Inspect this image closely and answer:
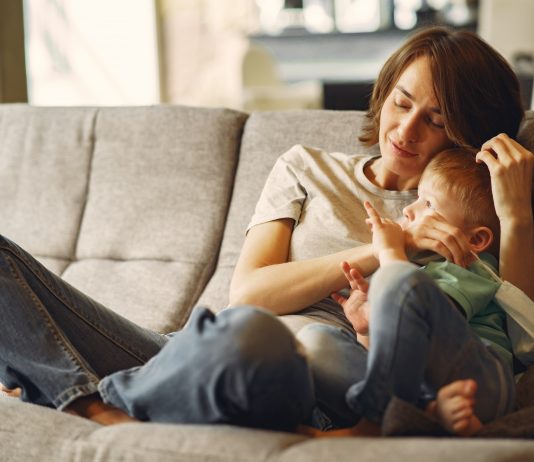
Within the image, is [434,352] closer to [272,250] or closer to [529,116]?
[272,250]

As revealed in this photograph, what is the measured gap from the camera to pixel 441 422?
128 cm

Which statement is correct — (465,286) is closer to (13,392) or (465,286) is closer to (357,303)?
(357,303)

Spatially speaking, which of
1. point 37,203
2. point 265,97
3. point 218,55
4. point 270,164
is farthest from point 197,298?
point 218,55

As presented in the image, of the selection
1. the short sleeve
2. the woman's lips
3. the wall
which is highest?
the woman's lips

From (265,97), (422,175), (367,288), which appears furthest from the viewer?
(265,97)

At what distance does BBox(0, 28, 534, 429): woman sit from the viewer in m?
1.26

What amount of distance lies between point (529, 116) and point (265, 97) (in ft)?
13.6

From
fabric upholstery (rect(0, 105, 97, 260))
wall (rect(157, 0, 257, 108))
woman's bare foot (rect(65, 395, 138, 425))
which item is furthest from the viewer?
wall (rect(157, 0, 257, 108))

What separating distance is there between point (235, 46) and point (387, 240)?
5.60 m

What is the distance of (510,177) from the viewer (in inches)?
65.6

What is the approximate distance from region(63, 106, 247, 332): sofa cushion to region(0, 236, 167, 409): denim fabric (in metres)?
0.54

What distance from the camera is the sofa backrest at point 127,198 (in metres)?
2.21

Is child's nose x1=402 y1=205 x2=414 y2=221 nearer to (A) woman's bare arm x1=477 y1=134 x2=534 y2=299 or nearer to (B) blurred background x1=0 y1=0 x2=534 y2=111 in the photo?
(A) woman's bare arm x1=477 y1=134 x2=534 y2=299

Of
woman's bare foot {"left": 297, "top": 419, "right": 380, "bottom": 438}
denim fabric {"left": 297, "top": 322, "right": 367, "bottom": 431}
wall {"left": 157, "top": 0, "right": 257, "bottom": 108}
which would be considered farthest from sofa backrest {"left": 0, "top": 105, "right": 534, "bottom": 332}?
wall {"left": 157, "top": 0, "right": 257, "bottom": 108}
